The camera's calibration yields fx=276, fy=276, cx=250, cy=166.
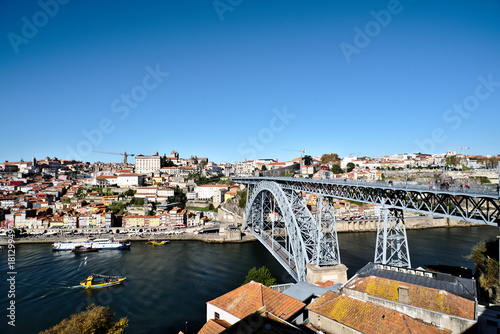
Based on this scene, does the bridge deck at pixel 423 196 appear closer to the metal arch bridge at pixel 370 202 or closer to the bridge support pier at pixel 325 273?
the metal arch bridge at pixel 370 202

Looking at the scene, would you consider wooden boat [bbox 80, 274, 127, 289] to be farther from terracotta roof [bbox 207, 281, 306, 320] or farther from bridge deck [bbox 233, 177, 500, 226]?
bridge deck [bbox 233, 177, 500, 226]

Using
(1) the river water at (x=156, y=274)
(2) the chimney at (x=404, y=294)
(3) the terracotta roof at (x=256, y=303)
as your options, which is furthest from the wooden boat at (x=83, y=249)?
(2) the chimney at (x=404, y=294)

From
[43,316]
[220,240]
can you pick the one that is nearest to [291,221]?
[43,316]

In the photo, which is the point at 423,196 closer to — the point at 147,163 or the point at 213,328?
the point at 213,328

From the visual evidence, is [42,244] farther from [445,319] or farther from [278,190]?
[445,319]

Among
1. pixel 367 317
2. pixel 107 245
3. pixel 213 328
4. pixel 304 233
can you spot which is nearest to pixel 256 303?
pixel 213 328
